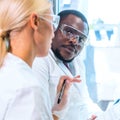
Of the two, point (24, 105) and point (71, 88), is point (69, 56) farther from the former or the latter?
point (24, 105)

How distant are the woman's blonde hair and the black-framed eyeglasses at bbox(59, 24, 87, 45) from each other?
62cm

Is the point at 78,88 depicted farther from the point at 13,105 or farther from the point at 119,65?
the point at 13,105

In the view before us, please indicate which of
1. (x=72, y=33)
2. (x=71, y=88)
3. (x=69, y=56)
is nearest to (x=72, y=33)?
(x=72, y=33)

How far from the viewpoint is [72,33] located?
150 centimetres

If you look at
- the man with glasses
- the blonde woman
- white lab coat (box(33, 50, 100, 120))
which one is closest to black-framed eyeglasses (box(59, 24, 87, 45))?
the man with glasses

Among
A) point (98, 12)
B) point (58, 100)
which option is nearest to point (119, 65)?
point (98, 12)

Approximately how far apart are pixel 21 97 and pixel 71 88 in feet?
2.45

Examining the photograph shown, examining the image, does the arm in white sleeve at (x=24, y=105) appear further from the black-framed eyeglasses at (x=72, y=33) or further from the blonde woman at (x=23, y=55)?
the black-framed eyeglasses at (x=72, y=33)

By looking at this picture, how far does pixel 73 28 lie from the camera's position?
1.50 metres

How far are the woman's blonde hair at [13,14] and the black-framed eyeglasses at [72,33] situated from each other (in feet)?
2.04

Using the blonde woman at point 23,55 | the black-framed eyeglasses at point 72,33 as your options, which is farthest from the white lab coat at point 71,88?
the blonde woman at point 23,55

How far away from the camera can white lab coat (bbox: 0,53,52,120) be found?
2.55ft

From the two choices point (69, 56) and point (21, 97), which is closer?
point (21, 97)

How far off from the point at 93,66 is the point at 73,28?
0.59 m
